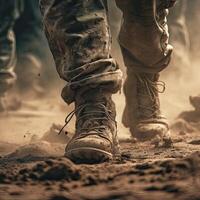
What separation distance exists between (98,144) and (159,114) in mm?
1123

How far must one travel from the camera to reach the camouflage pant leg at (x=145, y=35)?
111 inches

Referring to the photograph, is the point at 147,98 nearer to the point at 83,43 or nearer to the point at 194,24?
the point at 83,43

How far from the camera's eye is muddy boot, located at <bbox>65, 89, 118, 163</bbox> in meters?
2.25

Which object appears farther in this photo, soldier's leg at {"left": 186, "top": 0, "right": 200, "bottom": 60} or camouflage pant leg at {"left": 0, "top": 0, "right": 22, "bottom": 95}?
soldier's leg at {"left": 186, "top": 0, "right": 200, "bottom": 60}

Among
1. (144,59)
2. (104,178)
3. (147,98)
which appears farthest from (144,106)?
(104,178)

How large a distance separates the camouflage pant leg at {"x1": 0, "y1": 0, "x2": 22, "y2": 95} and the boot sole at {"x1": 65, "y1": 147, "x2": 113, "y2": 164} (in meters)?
3.25

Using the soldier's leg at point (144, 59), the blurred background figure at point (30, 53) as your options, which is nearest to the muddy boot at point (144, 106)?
the soldier's leg at point (144, 59)

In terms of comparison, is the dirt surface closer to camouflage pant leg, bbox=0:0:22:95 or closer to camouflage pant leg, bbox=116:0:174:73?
camouflage pant leg, bbox=116:0:174:73

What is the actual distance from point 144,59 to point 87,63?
31.3 inches

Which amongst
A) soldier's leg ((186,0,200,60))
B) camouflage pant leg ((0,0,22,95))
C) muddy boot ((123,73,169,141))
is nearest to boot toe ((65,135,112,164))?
muddy boot ((123,73,169,141))

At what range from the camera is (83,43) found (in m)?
2.41

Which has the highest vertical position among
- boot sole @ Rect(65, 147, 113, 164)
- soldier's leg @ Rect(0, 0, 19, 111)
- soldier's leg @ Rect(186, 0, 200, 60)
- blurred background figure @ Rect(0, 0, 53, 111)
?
soldier's leg @ Rect(186, 0, 200, 60)

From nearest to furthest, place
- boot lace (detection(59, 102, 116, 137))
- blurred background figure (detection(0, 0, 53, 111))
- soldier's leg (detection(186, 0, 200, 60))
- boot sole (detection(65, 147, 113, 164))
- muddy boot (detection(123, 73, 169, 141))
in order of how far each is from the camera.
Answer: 1. boot sole (detection(65, 147, 113, 164))
2. boot lace (detection(59, 102, 116, 137))
3. muddy boot (detection(123, 73, 169, 141))
4. blurred background figure (detection(0, 0, 53, 111))
5. soldier's leg (detection(186, 0, 200, 60))

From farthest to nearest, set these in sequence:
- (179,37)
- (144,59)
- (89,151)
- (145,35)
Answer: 1. (179,37)
2. (144,59)
3. (145,35)
4. (89,151)
